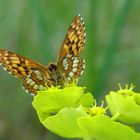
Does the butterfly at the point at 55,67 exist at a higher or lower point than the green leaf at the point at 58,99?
higher

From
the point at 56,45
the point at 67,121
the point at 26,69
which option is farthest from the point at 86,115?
the point at 56,45

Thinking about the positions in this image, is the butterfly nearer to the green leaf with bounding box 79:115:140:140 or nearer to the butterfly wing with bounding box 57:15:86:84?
the butterfly wing with bounding box 57:15:86:84

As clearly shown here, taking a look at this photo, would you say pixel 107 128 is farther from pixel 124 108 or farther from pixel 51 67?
pixel 51 67

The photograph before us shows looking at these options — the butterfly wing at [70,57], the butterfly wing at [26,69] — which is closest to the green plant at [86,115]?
the butterfly wing at [26,69]

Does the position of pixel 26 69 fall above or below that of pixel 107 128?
above

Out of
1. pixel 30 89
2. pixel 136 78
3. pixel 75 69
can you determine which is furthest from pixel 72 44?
pixel 136 78

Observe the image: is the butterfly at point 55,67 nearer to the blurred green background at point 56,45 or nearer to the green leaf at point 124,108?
the green leaf at point 124,108
